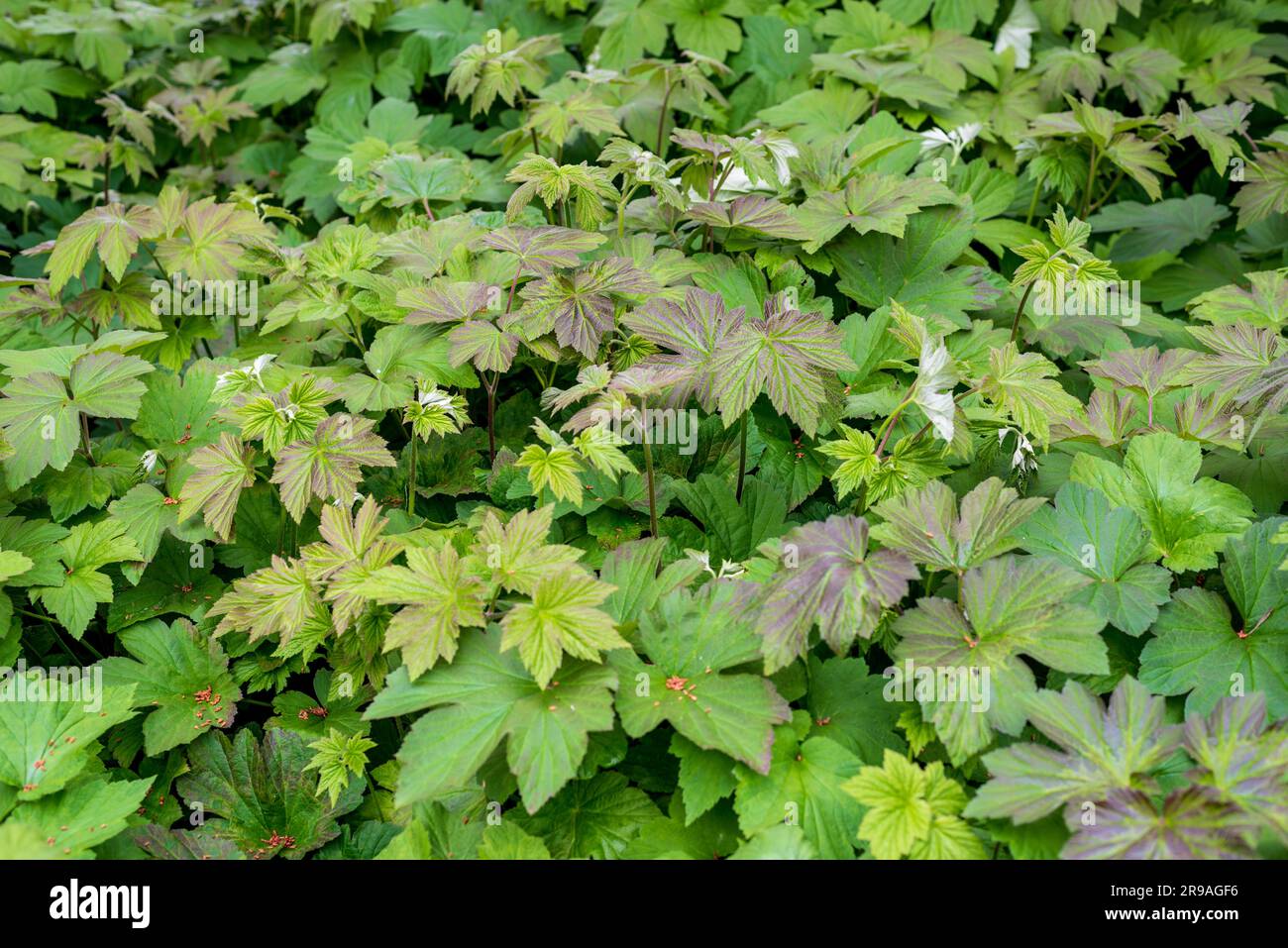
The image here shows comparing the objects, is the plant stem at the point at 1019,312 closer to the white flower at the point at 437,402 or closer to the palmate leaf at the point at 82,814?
the white flower at the point at 437,402

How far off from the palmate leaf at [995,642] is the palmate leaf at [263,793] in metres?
1.39

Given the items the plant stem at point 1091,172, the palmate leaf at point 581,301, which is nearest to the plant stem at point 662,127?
the palmate leaf at point 581,301

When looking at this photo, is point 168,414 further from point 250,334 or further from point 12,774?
point 12,774

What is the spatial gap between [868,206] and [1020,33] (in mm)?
1656

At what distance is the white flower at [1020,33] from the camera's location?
4.08 metres

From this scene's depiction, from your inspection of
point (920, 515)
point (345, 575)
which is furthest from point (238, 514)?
point (920, 515)

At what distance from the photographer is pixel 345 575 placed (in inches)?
87.4

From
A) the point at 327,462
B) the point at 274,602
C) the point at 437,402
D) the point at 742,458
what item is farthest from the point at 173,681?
the point at 742,458

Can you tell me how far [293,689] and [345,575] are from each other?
736 millimetres

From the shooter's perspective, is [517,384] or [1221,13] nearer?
→ [517,384]

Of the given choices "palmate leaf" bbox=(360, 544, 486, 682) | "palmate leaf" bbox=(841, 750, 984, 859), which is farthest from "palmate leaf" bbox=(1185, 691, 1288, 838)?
"palmate leaf" bbox=(360, 544, 486, 682)

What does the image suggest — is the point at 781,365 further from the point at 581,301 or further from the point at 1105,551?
the point at 1105,551

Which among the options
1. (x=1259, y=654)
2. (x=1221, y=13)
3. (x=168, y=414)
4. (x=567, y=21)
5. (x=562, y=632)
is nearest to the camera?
(x=562, y=632)

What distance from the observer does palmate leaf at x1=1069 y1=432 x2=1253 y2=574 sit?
7.42 feet
